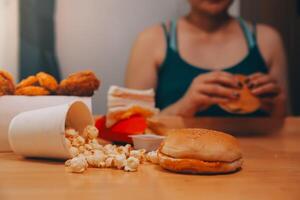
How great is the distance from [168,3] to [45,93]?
148cm

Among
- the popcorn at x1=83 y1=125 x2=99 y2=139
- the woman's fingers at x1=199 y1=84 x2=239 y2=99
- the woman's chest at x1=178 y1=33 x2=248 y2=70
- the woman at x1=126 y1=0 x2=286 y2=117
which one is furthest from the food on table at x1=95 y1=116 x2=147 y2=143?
the woman's chest at x1=178 y1=33 x2=248 y2=70

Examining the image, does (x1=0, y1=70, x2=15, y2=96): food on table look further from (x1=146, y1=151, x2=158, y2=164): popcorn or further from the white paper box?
(x1=146, y1=151, x2=158, y2=164): popcorn

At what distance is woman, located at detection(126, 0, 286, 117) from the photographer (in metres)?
1.63

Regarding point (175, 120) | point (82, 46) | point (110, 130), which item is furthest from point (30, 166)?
point (82, 46)

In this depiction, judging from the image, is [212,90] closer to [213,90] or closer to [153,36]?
[213,90]

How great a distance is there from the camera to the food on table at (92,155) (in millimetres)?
510

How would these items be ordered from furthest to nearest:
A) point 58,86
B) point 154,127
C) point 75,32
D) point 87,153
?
point 75,32
point 154,127
point 58,86
point 87,153

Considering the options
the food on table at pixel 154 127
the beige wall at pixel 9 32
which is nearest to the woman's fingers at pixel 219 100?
the food on table at pixel 154 127

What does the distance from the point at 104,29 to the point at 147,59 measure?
42 centimetres

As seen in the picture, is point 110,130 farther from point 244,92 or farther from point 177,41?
point 177,41

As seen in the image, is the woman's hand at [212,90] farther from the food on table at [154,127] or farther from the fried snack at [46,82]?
the fried snack at [46,82]

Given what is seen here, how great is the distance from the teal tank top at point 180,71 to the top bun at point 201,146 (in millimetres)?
1051

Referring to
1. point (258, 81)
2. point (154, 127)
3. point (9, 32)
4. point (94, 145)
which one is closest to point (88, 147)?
point (94, 145)

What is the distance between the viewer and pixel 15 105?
625 millimetres
